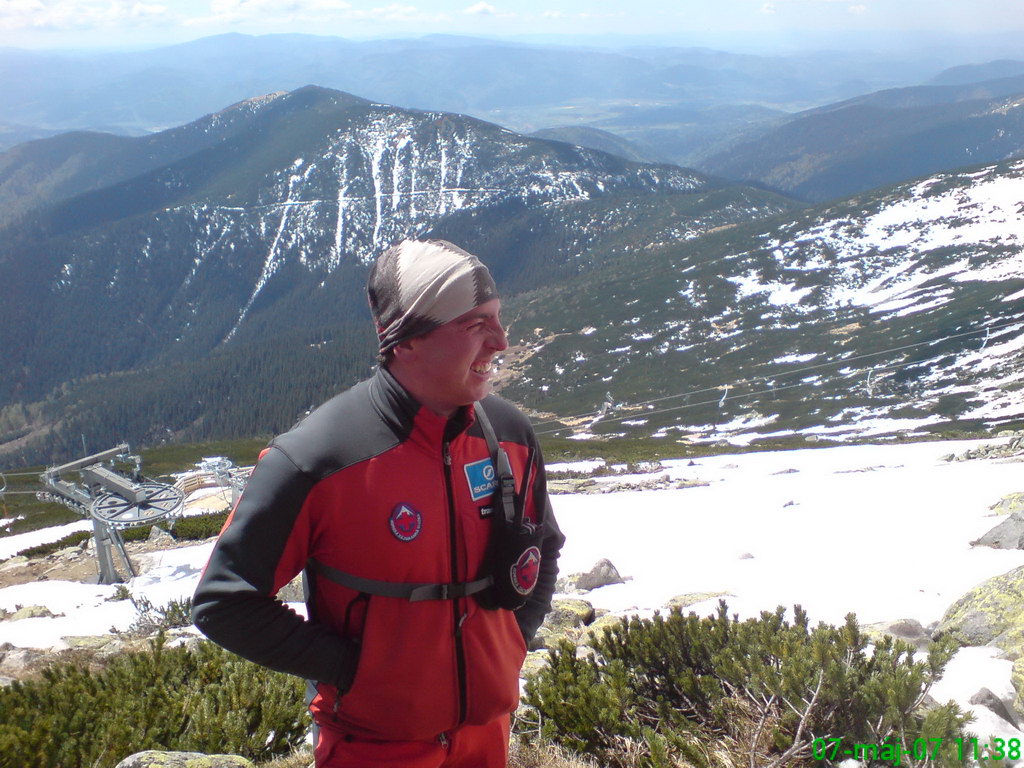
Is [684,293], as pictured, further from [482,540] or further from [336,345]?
[482,540]

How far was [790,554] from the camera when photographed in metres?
11.1

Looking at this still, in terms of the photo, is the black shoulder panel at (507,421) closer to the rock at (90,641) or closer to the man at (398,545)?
the man at (398,545)

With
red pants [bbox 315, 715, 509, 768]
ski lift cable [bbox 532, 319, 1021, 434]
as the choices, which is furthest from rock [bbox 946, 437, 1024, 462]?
ski lift cable [bbox 532, 319, 1021, 434]

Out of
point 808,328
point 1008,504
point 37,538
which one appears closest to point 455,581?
point 1008,504

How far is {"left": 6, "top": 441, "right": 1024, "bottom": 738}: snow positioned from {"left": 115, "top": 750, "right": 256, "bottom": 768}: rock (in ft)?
12.4

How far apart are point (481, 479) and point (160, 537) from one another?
2135 cm

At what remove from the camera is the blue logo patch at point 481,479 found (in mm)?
2764

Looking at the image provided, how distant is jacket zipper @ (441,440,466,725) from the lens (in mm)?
2678

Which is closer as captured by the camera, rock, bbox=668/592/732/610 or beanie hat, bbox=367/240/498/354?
beanie hat, bbox=367/240/498/354

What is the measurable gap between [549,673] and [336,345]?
137036 mm

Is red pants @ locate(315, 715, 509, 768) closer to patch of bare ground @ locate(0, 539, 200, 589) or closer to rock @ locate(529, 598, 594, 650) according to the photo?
rock @ locate(529, 598, 594, 650)

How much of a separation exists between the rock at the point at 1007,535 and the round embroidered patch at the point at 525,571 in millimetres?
8561

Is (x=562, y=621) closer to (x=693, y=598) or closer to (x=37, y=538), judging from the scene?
(x=693, y=598)

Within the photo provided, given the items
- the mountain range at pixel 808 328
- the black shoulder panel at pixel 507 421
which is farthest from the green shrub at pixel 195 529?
the mountain range at pixel 808 328
